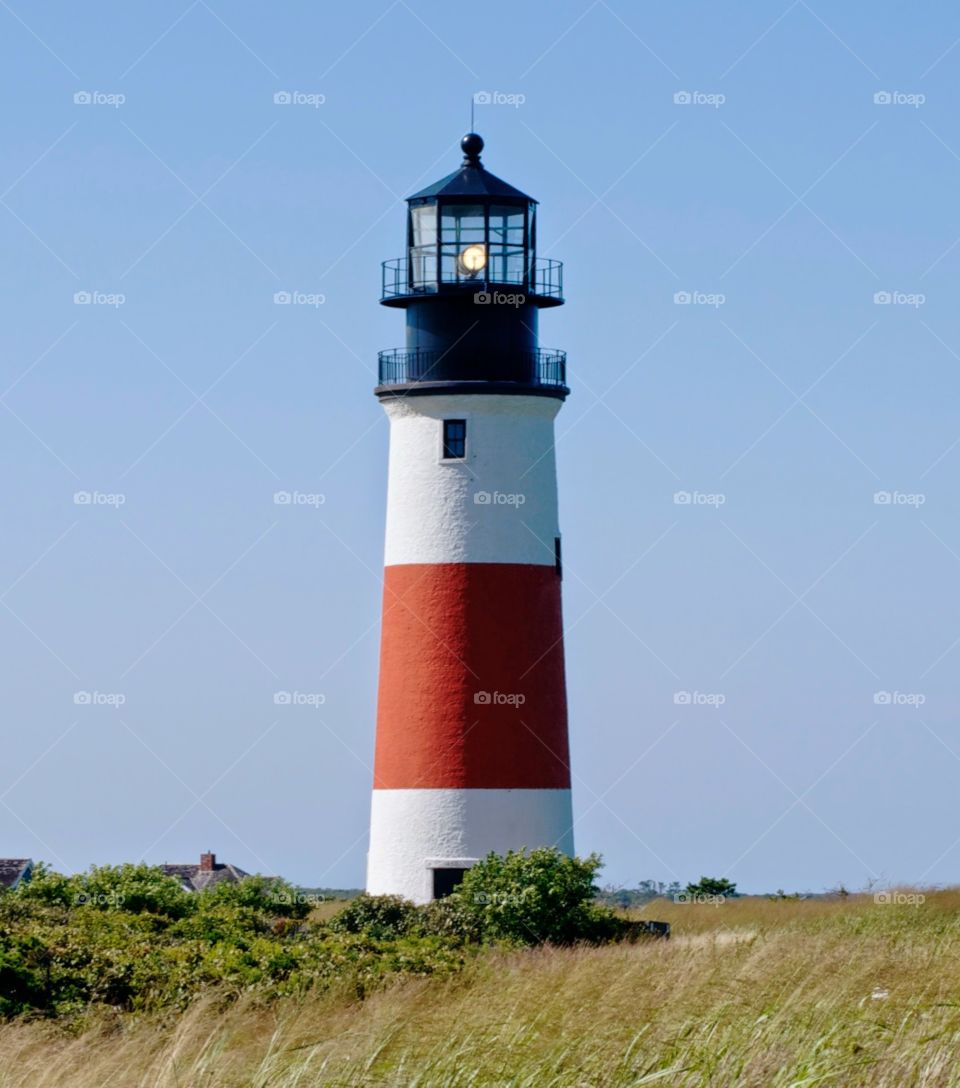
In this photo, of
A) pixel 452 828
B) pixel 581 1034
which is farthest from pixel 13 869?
pixel 581 1034

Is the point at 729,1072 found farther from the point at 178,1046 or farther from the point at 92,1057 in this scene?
the point at 92,1057

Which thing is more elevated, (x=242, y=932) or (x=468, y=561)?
(x=468, y=561)

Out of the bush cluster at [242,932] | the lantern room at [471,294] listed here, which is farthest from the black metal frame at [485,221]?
the bush cluster at [242,932]

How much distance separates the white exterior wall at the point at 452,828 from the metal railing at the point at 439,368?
6.59 metres

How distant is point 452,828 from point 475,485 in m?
5.36

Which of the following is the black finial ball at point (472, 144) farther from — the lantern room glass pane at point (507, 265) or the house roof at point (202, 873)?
the house roof at point (202, 873)

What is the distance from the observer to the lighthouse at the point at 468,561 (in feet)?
108

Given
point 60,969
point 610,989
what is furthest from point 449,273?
point 610,989

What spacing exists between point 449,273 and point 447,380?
6.03 feet

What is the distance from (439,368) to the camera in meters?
34.0

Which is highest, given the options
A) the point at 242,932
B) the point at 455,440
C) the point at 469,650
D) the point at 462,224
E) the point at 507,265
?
the point at 462,224

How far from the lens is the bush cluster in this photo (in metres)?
20.3

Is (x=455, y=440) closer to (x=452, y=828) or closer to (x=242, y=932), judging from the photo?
(x=452, y=828)

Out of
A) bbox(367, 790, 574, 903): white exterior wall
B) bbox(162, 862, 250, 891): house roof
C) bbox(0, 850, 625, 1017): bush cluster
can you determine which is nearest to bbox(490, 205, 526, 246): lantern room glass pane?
bbox(367, 790, 574, 903): white exterior wall
